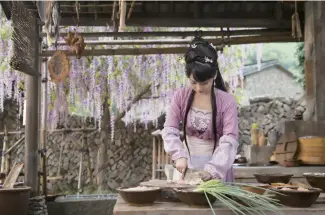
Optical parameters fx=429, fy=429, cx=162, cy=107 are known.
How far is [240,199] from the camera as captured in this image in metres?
2.01

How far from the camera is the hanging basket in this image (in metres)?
5.29

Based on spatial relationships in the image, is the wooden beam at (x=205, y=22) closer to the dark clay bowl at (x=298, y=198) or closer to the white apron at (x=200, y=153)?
the white apron at (x=200, y=153)

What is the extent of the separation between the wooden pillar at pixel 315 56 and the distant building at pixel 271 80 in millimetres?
Answer: 10516

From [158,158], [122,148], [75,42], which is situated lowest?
[158,158]

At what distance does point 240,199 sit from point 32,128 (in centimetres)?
346

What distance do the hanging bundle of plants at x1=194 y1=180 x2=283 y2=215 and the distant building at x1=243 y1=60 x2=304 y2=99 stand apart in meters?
14.0

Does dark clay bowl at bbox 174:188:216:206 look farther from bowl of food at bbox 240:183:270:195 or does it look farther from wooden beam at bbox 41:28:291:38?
wooden beam at bbox 41:28:291:38

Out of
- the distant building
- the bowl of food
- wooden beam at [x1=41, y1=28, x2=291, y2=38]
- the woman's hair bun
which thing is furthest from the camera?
the distant building

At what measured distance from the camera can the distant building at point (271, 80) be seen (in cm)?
1586

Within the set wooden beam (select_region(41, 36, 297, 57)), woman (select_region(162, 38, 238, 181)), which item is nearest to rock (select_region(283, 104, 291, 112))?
wooden beam (select_region(41, 36, 297, 57))

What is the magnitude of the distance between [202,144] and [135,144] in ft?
32.4

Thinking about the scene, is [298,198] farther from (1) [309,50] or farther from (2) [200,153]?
(1) [309,50]

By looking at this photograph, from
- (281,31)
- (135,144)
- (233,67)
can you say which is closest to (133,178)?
(135,144)

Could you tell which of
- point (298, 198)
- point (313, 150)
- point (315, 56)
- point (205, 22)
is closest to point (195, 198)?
point (298, 198)
